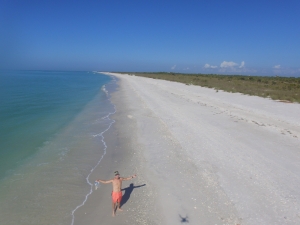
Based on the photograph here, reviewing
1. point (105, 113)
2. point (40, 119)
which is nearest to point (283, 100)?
point (105, 113)

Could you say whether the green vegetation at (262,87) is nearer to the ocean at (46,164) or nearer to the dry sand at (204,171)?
the dry sand at (204,171)

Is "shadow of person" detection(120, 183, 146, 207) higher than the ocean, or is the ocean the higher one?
"shadow of person" detection(120, 183, 146, 207)

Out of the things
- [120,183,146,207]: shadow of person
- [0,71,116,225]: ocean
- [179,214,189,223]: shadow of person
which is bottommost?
[0,71,116,225]: ocean

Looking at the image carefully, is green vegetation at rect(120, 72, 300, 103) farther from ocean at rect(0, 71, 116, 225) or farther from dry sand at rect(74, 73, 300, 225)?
ocean at rect(0, 71, 116, 225)

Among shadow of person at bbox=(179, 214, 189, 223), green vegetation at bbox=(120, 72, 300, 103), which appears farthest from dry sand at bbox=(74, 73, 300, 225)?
green vegetation at bbox=(120, 72, 300, 103)

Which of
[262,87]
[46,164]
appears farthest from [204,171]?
[262,87]

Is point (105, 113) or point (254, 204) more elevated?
point (254, 204)

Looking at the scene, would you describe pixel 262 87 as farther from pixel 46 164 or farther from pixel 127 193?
pixel 46 164

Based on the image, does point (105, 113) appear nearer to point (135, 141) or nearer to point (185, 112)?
point (185, 112)

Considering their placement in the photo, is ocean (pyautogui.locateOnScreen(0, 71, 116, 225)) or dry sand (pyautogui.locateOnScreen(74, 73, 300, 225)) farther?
ocean (pyautogui.locateOnScreen(0, 71, 116, 225))
